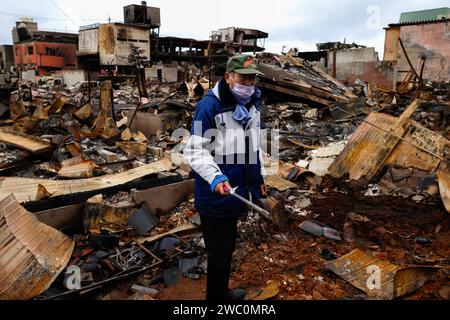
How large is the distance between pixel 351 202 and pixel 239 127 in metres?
2.89

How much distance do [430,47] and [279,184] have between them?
2031 centimetres

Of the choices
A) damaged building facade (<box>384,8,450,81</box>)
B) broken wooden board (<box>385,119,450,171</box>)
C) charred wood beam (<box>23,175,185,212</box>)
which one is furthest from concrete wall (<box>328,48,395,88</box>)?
charred wood beam (<box>23,175,185,212</box>)

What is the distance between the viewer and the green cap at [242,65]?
2.27m

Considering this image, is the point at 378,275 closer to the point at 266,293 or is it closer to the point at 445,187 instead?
the point at 266,293

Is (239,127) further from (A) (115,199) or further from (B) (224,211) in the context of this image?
(A) (115,199)

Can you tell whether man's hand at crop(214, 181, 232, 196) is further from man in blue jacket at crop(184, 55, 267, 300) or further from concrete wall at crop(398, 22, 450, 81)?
concrete wall at crop(398, 22, 450, 81)

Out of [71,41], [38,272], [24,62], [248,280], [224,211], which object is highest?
[71,41]

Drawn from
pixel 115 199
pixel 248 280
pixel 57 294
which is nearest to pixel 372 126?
pixel 248 280

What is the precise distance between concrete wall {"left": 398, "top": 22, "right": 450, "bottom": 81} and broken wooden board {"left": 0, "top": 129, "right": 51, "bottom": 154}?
20.6 m

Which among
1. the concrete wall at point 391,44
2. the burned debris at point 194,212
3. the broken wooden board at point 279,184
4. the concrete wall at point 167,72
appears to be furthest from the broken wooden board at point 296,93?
the concrete wall at point 167,72

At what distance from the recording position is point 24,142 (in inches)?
272

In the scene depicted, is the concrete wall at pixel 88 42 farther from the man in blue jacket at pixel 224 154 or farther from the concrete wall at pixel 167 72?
the man in blue jacket at pixel 224 154

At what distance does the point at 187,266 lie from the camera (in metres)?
3.34

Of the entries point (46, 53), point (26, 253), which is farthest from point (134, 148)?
point (46, 53)
